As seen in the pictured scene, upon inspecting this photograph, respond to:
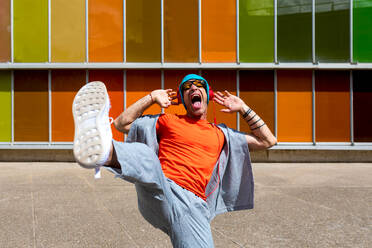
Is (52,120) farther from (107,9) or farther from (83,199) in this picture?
(83,199)

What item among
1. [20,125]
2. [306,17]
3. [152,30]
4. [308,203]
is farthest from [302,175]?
[20,125]

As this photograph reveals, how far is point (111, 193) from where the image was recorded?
703 cm

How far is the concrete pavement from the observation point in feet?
13.5

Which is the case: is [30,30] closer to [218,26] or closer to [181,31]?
[181,31]

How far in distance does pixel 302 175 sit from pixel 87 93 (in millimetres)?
8646

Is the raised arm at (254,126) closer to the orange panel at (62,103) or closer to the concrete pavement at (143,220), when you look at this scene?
the concrete pavement at (143,220)

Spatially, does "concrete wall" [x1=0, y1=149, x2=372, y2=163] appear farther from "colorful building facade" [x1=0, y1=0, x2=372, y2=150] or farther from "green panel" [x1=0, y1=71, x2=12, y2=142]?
"green panel" [x1=0, y1=71, x2=12, y2=142]

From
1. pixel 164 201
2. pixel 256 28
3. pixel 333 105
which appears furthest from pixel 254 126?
pixel 333 105

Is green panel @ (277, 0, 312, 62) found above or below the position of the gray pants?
above

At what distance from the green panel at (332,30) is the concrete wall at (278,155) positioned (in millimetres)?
3508

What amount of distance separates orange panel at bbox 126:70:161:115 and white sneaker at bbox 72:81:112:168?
33.5ft

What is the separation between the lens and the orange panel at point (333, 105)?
12.5 metres

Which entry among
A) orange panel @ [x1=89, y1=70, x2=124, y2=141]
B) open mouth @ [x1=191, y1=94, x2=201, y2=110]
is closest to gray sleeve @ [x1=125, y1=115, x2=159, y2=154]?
open mouth @ [x1=191, y1=94, x2=201, y2=110]

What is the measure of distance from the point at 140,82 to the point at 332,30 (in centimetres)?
735
